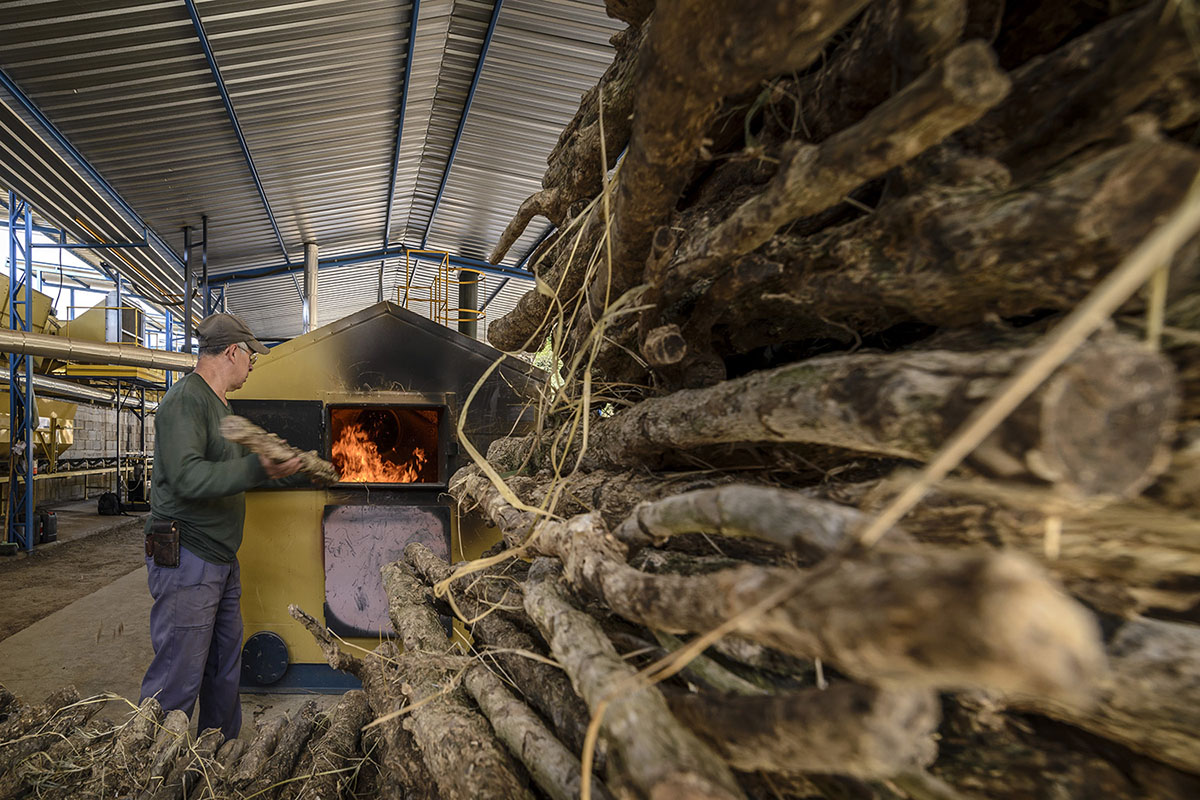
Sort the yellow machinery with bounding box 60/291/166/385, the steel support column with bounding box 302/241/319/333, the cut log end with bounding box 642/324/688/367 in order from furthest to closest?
the steel support column with bounding box 302/241/319/333 < the yellow machinery with bounding box 60/291/166/385 < the cut log end with bounding box 642/324/688/367

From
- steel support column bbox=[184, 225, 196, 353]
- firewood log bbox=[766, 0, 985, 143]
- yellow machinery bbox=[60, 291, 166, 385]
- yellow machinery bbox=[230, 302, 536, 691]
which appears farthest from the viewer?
yellow machinery bbox=[60, 291, 166, 385]

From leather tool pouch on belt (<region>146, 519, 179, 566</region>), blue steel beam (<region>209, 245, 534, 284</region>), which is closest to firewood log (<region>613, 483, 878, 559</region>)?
leather tool pouch on belt (<region>146, 519, 179, 566</region>)

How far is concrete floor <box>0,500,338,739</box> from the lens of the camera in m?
4.27

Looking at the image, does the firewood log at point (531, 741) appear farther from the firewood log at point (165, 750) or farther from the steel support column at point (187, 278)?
the steel support column at point (187, 278)

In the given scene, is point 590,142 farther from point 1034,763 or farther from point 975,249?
point 1034,763

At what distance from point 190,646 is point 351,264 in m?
12.8

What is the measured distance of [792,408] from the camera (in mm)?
1057

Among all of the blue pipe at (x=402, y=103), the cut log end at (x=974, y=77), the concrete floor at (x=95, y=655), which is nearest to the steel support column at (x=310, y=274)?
the blue pipe at (x=402, y=103)

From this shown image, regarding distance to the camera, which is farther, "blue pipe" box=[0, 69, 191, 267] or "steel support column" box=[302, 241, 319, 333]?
"steel support column" box=[302, 241, 319, 333]

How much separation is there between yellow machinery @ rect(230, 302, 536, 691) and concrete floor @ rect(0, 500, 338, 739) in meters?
0.53

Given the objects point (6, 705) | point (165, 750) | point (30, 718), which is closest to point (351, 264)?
point (6, 705)

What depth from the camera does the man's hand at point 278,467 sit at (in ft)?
11.0

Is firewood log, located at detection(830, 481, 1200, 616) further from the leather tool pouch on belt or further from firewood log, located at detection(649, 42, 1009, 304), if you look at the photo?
the leather tool pouch on belt

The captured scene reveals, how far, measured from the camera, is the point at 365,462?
555cm
